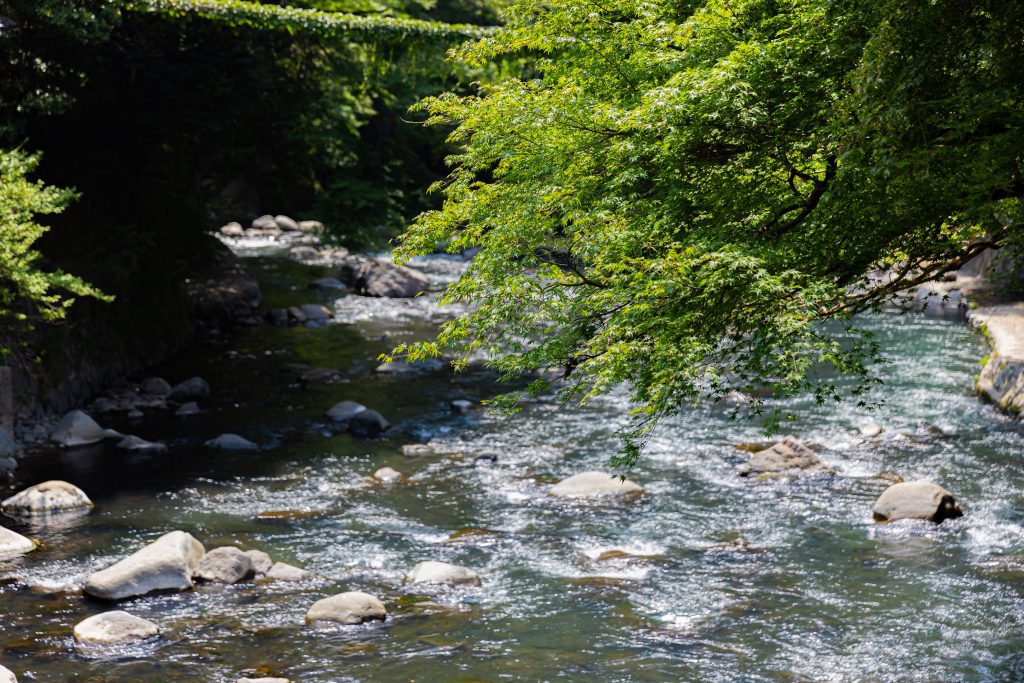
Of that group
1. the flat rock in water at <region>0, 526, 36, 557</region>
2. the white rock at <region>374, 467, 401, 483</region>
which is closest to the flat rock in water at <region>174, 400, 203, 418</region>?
the white rock at <region>374, 467, 401, 483</region>

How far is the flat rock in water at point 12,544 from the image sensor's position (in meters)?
12.1

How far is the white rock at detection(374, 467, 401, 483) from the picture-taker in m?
15.5

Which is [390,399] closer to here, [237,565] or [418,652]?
[237,565]

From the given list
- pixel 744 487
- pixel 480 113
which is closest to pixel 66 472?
pixel 480 113

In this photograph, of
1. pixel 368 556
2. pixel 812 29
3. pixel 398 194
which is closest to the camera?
pixel 812 29

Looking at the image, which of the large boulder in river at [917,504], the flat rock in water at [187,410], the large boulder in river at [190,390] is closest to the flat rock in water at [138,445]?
the flat rock in water at [187,410]

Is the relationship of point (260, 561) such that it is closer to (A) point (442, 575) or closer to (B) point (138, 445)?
(A) point (442, 575)

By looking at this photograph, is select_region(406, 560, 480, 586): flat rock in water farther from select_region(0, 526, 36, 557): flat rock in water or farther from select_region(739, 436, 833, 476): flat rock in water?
select_region(739, 436, 833, 476): flat rock in water

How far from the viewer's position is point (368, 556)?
12.4m

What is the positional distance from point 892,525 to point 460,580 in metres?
5.96

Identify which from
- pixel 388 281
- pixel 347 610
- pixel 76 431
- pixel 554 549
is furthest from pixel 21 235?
pixel 388 281

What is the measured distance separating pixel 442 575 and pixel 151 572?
11.3 ft

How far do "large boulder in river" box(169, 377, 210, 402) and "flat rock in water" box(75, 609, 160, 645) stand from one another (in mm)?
10336

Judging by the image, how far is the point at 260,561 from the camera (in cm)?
1195
